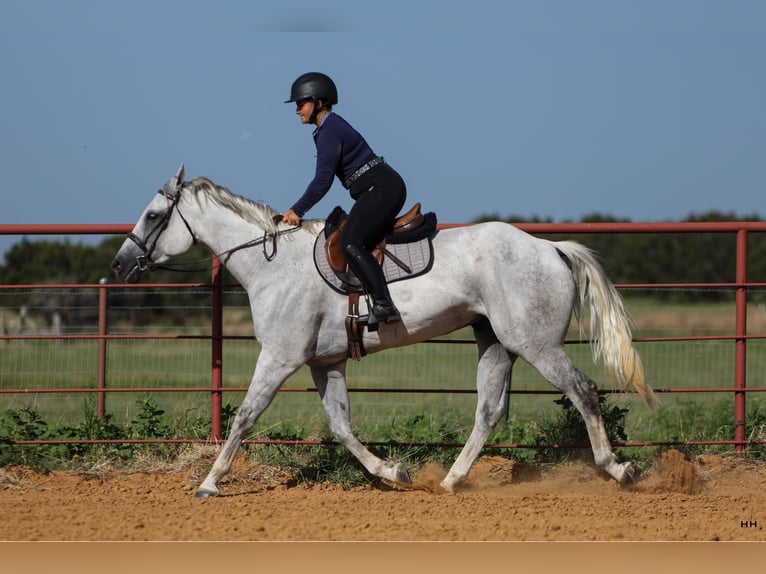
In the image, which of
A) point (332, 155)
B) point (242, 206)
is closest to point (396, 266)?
point (332, 155)

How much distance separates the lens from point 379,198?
253 inches

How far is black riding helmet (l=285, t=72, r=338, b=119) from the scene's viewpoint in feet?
21.6

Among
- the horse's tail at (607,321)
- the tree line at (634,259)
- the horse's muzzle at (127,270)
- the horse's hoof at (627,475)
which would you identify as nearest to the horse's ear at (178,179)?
the horse's muzzle at (127,270)

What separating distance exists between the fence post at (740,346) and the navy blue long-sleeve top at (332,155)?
2935mm

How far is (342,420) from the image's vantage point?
677cm

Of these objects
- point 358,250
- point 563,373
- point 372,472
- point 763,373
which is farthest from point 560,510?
point 763,373

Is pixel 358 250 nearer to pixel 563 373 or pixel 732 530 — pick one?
pixel 563 373

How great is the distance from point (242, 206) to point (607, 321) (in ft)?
8.62

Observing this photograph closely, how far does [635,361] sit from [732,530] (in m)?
1.46

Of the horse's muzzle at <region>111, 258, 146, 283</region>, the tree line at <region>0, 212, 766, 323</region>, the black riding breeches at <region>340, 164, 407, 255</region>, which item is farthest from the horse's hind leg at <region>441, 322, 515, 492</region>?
the tree line at <region>0, 212, 766, 323</region>

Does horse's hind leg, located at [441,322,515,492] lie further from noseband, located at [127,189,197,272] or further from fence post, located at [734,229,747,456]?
noseband, located at [127,189,197,272]

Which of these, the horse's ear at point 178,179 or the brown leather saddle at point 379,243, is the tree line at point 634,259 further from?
the brown leather saddle at point 379,243

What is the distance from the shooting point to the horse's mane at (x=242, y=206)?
22.5 feet

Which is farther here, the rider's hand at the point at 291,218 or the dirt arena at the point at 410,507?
the rider's hand at the point at 291,218
